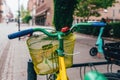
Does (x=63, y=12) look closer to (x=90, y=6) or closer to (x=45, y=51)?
(x=90, y=6)

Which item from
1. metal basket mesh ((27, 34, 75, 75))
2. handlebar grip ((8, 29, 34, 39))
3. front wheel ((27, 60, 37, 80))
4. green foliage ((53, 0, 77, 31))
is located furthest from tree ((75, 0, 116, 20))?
handlebar grip ((8, 29, 34, 39))

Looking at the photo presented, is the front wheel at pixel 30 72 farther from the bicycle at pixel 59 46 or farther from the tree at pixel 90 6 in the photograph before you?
the tree at pixel 90 6

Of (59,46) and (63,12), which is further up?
(59,46)

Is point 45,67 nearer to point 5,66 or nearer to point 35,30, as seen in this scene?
point 35,30

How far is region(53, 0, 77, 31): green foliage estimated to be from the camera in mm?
25609

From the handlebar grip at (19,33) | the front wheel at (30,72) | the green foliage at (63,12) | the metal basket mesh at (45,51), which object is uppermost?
the handlebar grip at (19,33)

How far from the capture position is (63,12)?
26.2 meters

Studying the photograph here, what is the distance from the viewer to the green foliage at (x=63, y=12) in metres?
25.6

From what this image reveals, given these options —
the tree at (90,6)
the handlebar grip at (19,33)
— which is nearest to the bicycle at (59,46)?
the handlebar grip at (19,33)

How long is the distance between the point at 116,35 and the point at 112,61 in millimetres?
24037

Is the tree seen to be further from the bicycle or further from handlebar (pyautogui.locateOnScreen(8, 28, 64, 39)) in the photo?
handlebar (pyautogui.locateOnScreen(8, 28, 64, 39))

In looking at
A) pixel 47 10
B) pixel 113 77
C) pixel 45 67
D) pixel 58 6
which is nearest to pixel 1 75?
pixel 45 67

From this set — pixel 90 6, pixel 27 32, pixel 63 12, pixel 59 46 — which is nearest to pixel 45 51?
pixel 59 46

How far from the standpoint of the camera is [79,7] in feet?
111
